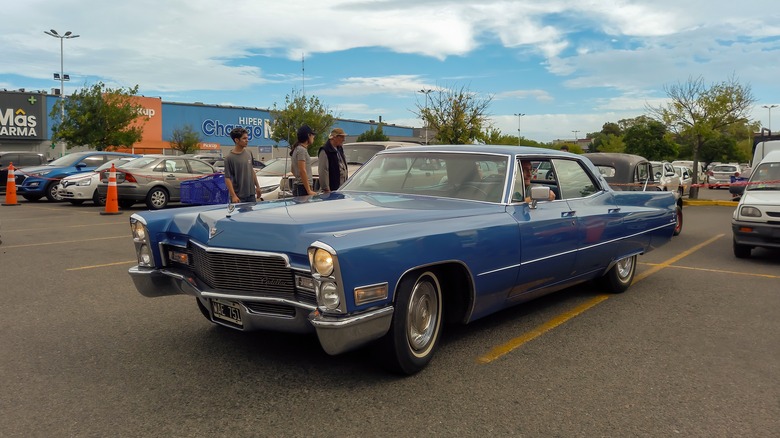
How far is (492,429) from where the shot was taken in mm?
3217

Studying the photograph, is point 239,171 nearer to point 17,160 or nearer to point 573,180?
point 573,180

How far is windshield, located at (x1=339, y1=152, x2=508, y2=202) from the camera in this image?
196 inches

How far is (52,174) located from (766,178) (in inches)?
702

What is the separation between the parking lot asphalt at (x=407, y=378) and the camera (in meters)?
3.27

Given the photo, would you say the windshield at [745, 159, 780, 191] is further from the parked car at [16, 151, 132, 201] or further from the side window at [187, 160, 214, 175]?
the parked car at [16, 151, 132, 201]

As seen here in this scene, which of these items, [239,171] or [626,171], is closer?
[239,171]

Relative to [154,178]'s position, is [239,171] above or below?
above

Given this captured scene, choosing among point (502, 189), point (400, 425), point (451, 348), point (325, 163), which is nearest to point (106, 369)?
point (400, 425)

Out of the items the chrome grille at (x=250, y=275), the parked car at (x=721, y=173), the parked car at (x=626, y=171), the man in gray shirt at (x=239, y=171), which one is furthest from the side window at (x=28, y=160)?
the parked car at (x=721, y=173)

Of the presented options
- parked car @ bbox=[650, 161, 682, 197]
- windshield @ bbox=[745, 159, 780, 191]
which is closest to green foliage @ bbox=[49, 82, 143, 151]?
parked car @ bbox=[650, 161, 682, 197]

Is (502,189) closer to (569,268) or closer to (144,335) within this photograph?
(569,268)

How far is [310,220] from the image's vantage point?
3.85 meters

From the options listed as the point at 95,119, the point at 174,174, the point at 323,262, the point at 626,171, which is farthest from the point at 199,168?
the point at 95,119

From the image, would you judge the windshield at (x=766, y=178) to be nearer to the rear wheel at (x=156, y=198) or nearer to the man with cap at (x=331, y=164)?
the man with cap at (x=331, y=164)
